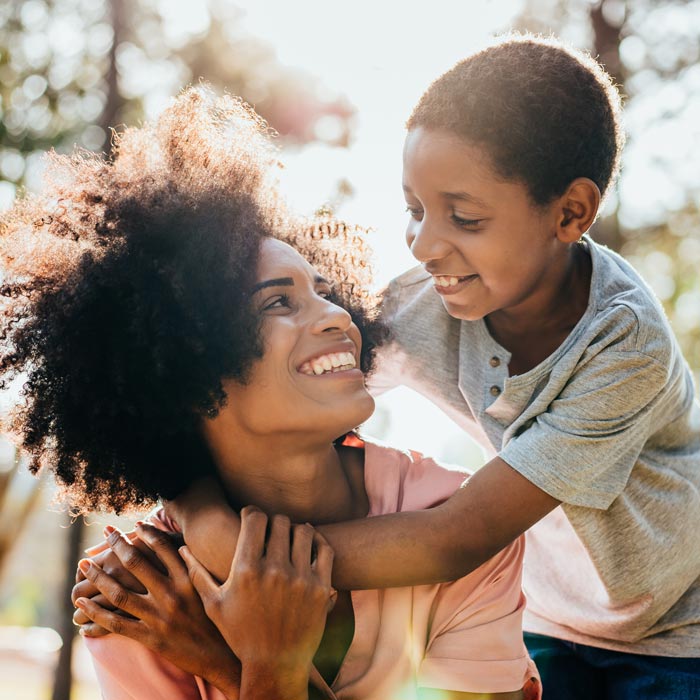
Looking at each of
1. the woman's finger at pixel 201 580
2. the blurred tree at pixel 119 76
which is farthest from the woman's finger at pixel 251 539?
the blurred tree at pixel 119 76

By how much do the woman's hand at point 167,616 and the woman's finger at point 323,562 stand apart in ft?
1.10

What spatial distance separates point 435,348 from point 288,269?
72 cm

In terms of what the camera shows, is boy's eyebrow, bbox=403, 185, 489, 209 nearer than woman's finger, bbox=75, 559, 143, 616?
No

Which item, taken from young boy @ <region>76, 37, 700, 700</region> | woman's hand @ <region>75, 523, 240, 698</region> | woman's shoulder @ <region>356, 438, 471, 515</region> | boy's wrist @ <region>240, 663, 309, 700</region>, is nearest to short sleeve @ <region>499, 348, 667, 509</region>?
young boy @ <region>76, 37, 700, 700</region>

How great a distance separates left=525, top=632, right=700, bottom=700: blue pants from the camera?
2711 mm

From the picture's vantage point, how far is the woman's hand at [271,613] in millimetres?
2090

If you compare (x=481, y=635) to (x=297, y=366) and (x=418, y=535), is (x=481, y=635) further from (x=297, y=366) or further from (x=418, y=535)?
(x=297, y=366)

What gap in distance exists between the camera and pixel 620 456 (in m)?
2.48

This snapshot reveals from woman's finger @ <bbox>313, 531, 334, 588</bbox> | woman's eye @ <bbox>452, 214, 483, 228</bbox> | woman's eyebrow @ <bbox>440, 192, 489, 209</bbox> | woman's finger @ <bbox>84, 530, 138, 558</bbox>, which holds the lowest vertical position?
woman's finger @ <bbox>84, 530, 138, 558</bbox>

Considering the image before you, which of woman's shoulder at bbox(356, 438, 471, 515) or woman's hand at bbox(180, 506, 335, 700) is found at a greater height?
woman's shoulder at bbox(356, 438, 471, 515)

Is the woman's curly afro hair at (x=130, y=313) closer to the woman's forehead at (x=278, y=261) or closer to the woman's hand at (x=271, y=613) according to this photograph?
the woman's forehead at (x=278, y=261)

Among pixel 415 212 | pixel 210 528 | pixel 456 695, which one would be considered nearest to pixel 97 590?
pixel 210 528

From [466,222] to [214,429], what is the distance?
3.16 feet

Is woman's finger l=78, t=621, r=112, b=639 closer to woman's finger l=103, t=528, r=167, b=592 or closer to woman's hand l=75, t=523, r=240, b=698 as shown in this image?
woman's hand l=75, t=523, r=240, b=698
